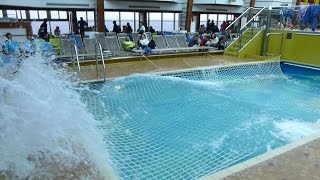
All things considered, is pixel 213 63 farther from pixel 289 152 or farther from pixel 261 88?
pixel 289 152

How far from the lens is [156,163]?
3719 mm

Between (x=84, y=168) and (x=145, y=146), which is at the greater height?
(x=84, y=168)

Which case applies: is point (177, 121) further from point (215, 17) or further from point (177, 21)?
point (215, 17)

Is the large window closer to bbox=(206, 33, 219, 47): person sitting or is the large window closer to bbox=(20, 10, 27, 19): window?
bbox=(206, 33, 219, 47): person sitting

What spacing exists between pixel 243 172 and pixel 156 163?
122cm

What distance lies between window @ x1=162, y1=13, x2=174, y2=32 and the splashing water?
15.7 m

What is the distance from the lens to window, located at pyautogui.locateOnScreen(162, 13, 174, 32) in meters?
18.7

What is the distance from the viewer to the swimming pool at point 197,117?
151 inches

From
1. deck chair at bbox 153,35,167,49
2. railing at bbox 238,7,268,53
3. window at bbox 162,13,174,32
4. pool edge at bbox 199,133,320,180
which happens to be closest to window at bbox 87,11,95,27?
window at bbox 162,13,174,32

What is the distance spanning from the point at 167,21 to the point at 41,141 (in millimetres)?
16941

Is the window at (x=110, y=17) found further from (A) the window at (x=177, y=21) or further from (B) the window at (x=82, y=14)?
(A) the window at (x=177, y=21)

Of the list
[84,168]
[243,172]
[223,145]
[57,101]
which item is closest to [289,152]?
[243,172]

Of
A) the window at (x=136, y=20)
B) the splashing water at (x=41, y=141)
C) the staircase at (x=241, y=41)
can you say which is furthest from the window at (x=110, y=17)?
the splashing water at (x=41, y=141)

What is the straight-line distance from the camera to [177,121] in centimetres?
540
